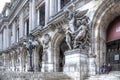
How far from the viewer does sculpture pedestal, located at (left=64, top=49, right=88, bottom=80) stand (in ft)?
48.9

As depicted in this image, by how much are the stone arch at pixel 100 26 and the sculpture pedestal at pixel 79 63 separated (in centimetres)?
83

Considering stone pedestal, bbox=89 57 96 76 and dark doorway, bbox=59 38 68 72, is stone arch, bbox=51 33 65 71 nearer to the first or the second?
dark doorway, bbox=59 38 68 72

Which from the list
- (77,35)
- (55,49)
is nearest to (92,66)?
(77,35)

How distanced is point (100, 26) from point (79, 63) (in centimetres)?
295

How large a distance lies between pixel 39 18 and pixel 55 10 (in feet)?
18.8

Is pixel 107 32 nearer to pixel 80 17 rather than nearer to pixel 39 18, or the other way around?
pixel 80 17

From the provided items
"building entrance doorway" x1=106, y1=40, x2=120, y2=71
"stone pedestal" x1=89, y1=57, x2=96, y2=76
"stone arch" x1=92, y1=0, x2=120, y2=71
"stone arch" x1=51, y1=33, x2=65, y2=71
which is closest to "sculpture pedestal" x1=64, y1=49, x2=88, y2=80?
"stone pedestal" x1=89, y1=57, x2=96, y2=76

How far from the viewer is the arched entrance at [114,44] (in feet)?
51.9

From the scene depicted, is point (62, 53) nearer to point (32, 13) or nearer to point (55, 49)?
point (55, 49)

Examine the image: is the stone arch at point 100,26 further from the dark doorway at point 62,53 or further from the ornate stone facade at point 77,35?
the dark doorway at point 62,53

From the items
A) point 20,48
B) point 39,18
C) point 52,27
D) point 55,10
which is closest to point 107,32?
point 52,27

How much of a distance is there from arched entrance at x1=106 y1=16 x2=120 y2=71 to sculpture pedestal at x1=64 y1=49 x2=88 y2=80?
180 centimetres

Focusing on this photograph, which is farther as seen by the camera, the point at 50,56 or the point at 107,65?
the point at 50,56

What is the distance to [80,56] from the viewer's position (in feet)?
49.8
